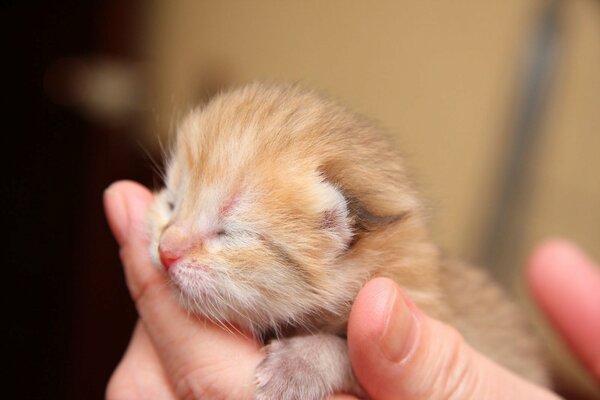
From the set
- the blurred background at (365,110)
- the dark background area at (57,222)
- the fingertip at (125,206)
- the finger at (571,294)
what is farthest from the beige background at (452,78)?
the fingertip at (125,206)

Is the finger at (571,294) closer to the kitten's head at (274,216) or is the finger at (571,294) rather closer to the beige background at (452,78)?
the beige background at (452,78)

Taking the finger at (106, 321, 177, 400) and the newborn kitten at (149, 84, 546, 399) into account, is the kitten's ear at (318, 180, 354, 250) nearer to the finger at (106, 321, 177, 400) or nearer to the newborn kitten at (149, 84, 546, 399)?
the newborn kitten at (149, 84, 546, 399)

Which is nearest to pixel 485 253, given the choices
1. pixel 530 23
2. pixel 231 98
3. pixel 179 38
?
pixel 530 23

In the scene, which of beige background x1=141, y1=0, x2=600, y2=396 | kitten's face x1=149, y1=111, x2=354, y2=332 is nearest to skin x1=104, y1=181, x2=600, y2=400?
kitten's face x1=149, y1=111, x2=354, y2=332

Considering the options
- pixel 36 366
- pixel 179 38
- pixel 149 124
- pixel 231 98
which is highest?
pixel 231 98

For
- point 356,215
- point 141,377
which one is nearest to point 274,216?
point 356,215

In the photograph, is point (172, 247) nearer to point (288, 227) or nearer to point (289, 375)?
point (288, 227)

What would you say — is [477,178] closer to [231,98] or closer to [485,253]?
[485,253]
